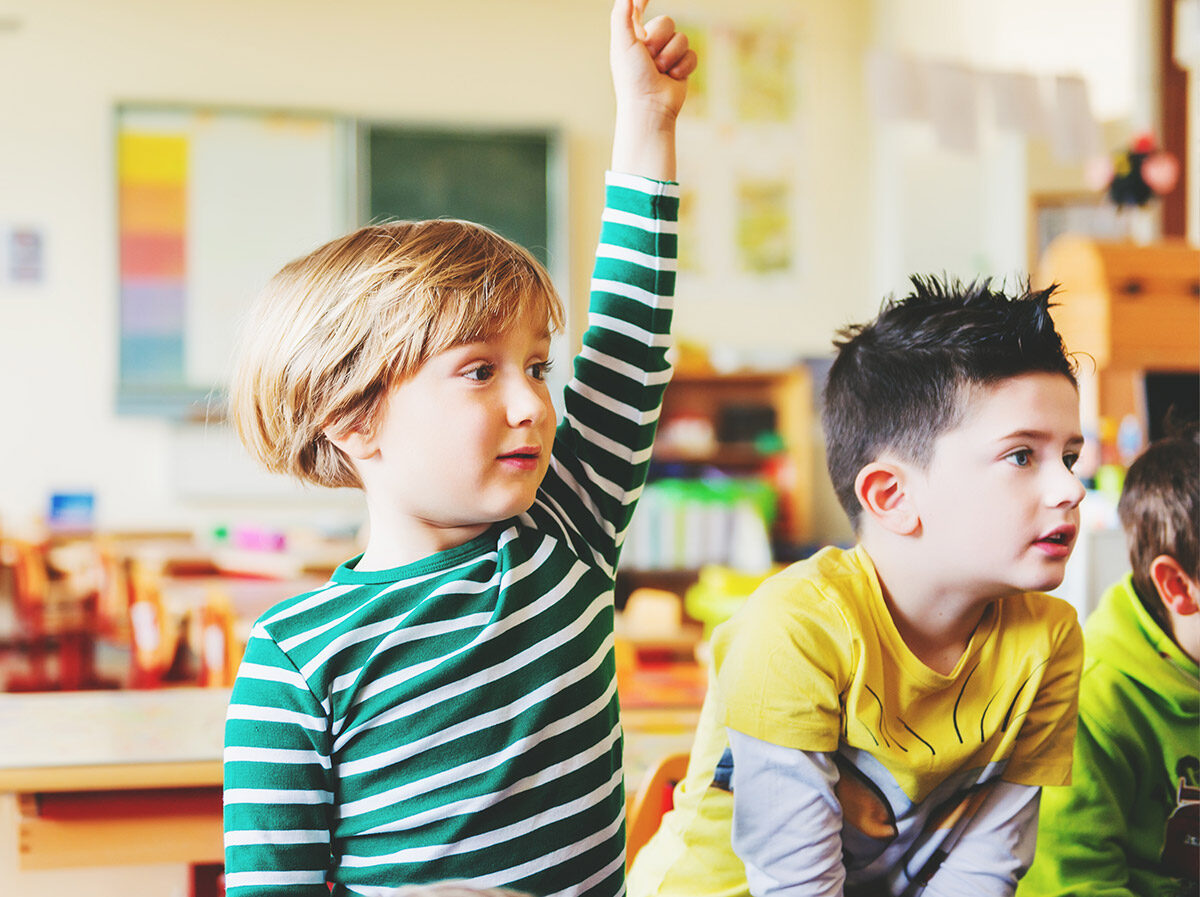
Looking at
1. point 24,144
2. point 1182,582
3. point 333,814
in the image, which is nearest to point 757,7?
point 24,144

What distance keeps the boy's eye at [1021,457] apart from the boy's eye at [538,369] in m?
0.38

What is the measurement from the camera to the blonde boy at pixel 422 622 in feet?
2.75

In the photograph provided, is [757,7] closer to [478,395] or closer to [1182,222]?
[1182,222]

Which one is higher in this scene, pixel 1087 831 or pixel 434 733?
pixel 434 733

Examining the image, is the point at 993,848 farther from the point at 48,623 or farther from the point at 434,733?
the point at 48,623

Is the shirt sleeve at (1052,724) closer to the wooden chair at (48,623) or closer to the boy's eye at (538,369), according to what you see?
the boy's eye at (538,369)

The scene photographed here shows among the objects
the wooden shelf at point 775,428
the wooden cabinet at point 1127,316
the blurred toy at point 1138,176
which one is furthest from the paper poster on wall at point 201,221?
the wooden cabinet at point 1127,316

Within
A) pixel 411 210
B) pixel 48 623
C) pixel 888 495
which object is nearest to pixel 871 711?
pixel 888 495

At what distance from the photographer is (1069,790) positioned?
1.10 meters

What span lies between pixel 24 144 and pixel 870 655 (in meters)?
5.53

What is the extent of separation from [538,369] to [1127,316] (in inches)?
61.3

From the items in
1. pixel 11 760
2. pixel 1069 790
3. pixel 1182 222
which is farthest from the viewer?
pixel 1182 222

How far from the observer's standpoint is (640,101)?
1054 mm

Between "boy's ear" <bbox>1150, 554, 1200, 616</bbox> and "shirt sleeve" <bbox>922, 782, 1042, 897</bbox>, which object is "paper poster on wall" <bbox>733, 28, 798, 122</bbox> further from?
"shirt sleeve" <bbox>922, 782, 1042, 897</bbox>
